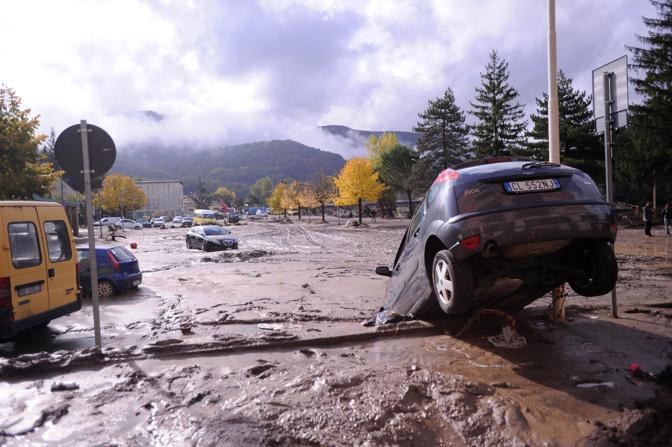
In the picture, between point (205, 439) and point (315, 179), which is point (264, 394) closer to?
point (205, 439)

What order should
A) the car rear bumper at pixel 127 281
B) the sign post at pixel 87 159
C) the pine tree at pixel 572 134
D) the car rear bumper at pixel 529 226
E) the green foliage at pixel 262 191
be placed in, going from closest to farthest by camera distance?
the car rear bumper at pixel 529 226 → the sign post at pixel 87 159 → the car rear bumper at pixel 127 281 → the pine tree at pixel 572 134 → the green foliage at pixel 262 191

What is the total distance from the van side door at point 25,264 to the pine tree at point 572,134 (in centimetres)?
3723

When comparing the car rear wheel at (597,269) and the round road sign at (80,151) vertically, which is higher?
the round road sign at (80,151)

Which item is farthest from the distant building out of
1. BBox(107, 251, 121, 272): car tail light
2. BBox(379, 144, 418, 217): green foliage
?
BBox(107, 251, 121, 272): car tail light

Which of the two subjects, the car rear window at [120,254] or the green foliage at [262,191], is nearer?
the car rear window at [120,254]

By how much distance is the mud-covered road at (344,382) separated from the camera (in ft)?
10.8

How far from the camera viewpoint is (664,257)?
531 inches

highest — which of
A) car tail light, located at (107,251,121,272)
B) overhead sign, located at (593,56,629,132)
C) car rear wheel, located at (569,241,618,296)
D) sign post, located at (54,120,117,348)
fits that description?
overhead sign, located at (593,56,629,132)

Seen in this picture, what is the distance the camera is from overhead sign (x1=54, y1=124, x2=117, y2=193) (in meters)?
5.60

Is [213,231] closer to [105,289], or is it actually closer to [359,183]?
[105,289]

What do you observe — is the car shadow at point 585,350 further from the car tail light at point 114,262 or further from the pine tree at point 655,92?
the pine tree at point 655,92

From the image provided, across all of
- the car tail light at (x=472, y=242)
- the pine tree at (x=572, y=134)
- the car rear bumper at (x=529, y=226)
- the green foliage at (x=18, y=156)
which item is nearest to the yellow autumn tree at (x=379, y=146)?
the pine tree at (x=572, y=134)

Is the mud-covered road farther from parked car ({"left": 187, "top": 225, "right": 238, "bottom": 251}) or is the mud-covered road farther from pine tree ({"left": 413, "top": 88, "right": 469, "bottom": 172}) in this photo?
pine tree ({"left": 413, "top": 88, "right": 469, "bottom": 172})

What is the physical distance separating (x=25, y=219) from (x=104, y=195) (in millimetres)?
98053
